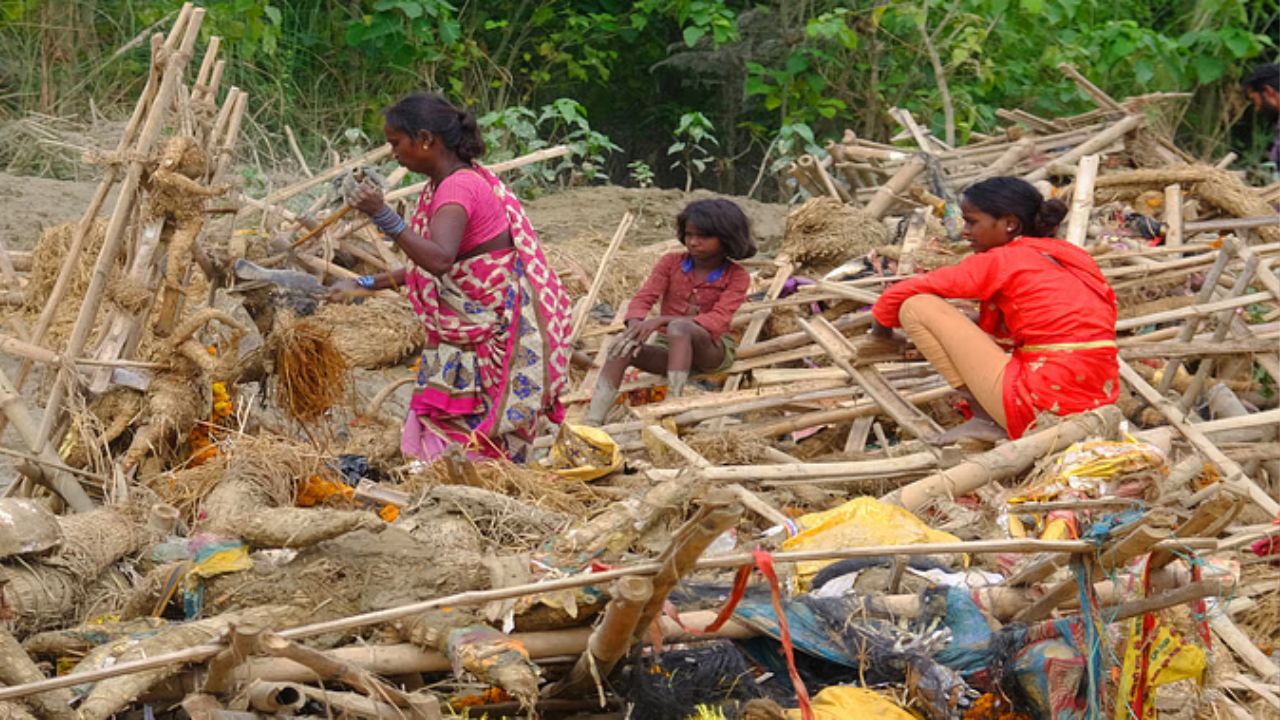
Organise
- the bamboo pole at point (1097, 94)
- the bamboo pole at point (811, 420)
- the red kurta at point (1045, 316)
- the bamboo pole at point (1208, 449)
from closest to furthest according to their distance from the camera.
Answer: the bamboo pole at point (1208, 449), the red kurta at point (1045, 316), the bamboo pole at point (811, 420), the bamboo pole at point (1097, 94)

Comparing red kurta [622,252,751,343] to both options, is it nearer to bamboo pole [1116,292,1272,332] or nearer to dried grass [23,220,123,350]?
bamboo pole [1116,292,1272,332]

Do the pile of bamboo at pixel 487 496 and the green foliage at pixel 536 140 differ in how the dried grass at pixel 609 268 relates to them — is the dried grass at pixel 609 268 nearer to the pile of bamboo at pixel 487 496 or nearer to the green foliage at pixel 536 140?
the pile of bamboo at pixel 487 496

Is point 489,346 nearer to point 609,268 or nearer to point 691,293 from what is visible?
point 691,293

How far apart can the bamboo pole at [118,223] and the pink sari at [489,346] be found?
0.91m

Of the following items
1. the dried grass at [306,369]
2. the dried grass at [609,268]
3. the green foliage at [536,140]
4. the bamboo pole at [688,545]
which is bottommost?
the green foliage at [536,140]

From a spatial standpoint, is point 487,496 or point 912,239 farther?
point 912,239

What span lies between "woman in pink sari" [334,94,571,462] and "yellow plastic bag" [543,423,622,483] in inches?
7.9

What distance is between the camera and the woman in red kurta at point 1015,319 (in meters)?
5.22

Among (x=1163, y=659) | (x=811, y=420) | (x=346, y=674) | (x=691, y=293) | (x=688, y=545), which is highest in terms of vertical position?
(x=688, y=545)

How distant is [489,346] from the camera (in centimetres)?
544

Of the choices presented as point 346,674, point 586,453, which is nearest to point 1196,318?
point 586,453

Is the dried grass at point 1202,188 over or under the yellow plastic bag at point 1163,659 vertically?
under

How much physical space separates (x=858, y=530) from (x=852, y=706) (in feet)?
2.74

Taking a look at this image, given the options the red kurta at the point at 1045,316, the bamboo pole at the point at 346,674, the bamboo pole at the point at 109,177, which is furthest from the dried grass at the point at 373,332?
the bamboo pole at the point at 346,674
